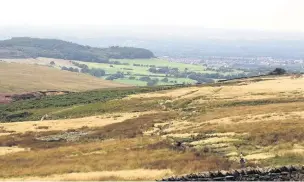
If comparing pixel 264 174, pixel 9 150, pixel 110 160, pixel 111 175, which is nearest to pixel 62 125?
pixel 9 150

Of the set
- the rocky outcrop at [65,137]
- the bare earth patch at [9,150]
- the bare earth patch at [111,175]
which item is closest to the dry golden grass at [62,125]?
the rocky outcrop at [65,137]

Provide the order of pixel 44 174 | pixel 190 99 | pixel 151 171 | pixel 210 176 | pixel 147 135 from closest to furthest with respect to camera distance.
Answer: pixel 210 176 → pixel 151 171 → pixel 44 174 → pixel 147 135 → pixel 190 99

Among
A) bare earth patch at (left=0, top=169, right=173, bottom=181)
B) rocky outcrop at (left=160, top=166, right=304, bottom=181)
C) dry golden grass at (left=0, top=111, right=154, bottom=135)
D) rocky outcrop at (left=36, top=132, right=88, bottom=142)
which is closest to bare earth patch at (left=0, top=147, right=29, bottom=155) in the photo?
rocky outcrop at (left=36, top=132, right=88, bottom=142)

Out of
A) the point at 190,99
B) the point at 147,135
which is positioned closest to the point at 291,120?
the point at 147,135

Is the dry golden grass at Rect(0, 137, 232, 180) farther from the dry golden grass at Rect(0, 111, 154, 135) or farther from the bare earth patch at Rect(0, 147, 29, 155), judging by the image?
the dry golden grass at Rect(0, 111, 154, 135)

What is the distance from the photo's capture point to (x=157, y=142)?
60.6 meters

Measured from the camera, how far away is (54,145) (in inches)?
2886

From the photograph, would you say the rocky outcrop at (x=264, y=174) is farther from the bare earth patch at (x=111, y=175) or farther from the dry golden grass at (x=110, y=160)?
the dry golden grass at (x=110, y=160)

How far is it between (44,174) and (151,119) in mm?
42847

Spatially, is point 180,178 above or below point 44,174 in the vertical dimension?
above

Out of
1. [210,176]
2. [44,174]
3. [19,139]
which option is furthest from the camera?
[19,139]

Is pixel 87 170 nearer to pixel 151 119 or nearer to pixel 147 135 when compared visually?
pixel 147 135

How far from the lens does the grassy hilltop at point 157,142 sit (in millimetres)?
44531

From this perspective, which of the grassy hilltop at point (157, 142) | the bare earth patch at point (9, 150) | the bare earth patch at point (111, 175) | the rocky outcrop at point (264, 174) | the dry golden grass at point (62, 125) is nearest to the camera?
the rocky outcrop at point (264, 174)
